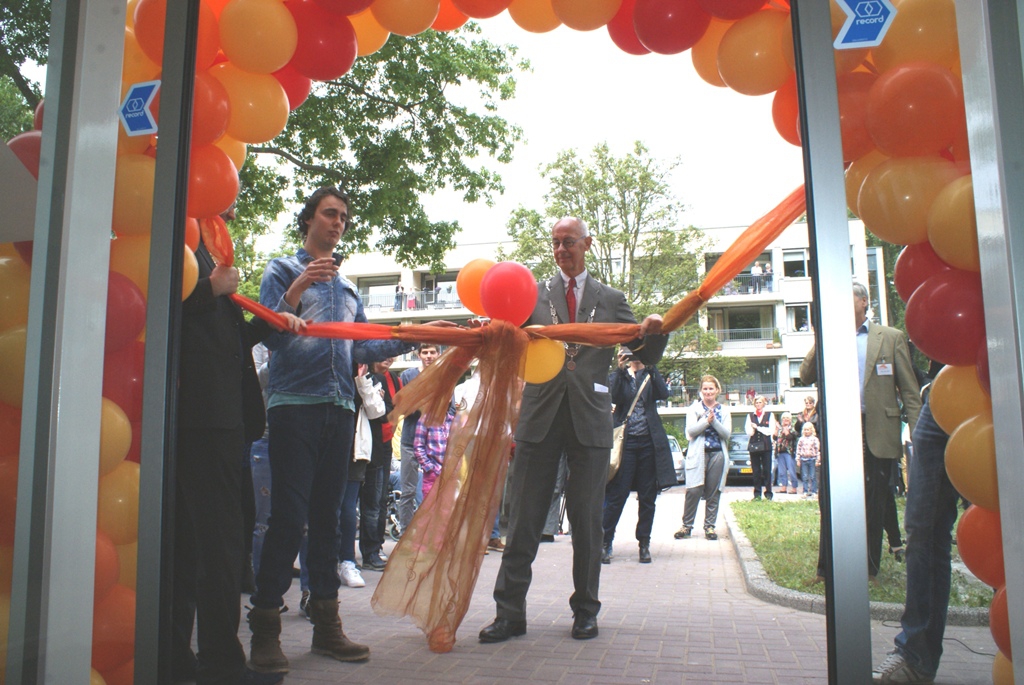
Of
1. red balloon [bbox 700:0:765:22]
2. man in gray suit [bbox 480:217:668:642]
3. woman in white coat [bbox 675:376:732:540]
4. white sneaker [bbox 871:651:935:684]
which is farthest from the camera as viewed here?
woman in white coat [bbox 675:376:732:540]

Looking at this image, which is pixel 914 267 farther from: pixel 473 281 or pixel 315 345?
pixel 315 345

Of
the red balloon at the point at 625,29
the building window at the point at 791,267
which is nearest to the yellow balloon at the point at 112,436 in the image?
the red balloon at the point at 625,29

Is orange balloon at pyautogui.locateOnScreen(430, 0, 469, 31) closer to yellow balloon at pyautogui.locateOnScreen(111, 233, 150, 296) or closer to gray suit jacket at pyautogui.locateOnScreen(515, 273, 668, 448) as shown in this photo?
gray suit jacket at pyautogui.locateOnScreen(515, 273, 668, 448)

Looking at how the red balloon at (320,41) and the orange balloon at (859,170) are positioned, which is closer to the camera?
the orange balloon at (859,170)

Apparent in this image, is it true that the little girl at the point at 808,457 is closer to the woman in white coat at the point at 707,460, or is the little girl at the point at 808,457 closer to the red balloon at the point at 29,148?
the woman in white coat at the point at 707,460

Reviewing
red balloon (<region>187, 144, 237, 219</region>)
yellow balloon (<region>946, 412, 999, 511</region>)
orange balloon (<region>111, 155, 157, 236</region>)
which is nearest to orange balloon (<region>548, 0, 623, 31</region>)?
red balloon (<region>187, 144, 237, 219</region>)

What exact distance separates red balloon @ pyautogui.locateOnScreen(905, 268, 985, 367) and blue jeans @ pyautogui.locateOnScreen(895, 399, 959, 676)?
0.27 meters

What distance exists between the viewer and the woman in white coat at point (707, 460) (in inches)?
340

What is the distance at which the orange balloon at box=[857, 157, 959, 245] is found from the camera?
2.23 m

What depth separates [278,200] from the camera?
1171cm

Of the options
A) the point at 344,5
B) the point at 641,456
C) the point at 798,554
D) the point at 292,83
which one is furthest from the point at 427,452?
the point at 344,5

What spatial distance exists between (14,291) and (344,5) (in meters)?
1.73

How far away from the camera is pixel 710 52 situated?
3.32 m

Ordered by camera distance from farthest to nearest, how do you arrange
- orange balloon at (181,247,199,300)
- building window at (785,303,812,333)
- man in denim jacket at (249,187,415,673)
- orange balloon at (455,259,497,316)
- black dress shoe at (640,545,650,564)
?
building window at (785,303,812,333) → black dress shoe at (640,545,650,564) → orange balloon at (455,259,497,316) → man in denim jacket at (249,187,415,673) → orange balloon at (181,247,199,300)
